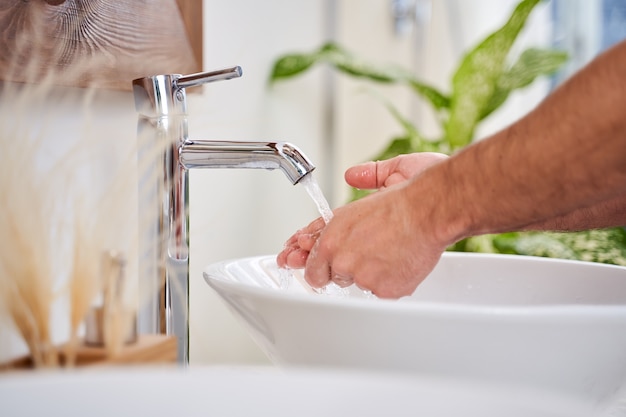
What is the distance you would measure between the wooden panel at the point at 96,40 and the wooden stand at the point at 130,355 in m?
0.24

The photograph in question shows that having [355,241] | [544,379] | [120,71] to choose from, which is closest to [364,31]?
[120,71]

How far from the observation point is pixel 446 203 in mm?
571

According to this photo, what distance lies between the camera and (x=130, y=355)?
16.4 inches

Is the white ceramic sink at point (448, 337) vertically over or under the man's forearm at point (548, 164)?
under

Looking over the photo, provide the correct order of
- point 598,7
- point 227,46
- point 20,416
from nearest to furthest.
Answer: point 20,416
point 227,46
point 598,7

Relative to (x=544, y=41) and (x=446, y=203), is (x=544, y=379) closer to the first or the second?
(x=446, y=203)

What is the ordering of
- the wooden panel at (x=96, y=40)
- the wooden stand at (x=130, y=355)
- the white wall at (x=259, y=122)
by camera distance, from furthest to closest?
the white wall at (x=259, y=122) → the wooden panel at (x=96, y=40) → the wooden stand at (x=130, y=355)

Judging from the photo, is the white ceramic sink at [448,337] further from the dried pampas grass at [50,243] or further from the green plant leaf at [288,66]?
A: the green plant leaf at [288,66]

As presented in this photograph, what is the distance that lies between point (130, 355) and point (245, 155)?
316 mm

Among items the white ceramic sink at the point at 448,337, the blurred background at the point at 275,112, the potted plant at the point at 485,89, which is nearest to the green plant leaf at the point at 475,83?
the potted plant at the point at 485,89

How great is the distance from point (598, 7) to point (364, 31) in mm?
1436

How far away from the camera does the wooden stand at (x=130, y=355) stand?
Answer: 1.30 ft

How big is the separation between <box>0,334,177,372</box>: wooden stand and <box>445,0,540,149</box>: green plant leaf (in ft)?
3.79

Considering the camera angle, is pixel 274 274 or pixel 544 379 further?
pixel 274 274
